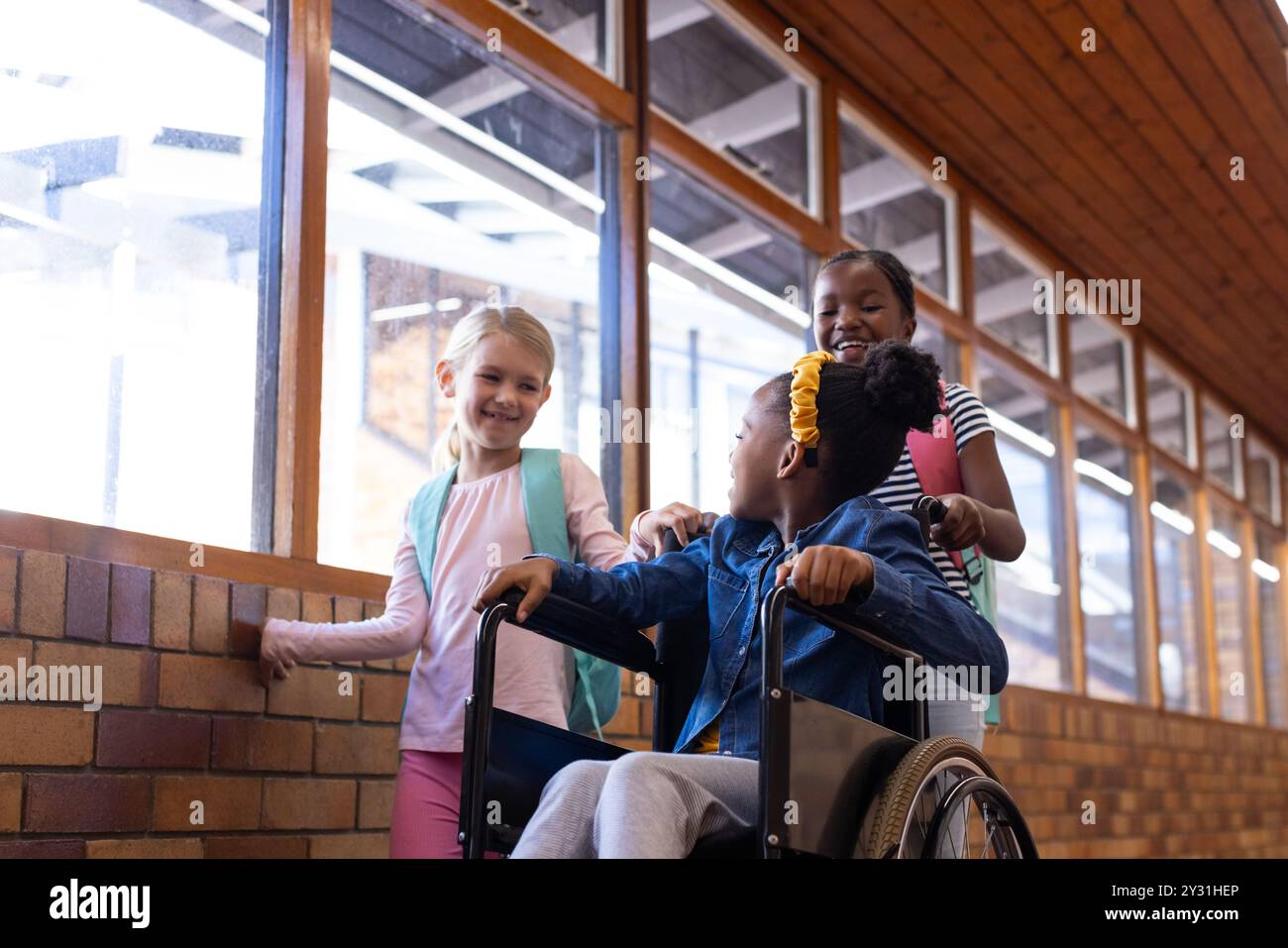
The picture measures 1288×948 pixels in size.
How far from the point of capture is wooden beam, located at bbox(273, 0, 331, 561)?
2635mm

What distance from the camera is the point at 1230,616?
28.1 feet

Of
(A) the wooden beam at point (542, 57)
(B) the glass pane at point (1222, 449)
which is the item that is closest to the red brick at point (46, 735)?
(A) the wooden beam at point (542, 57)

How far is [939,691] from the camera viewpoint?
75.9 inches

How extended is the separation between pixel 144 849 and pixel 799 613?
109cm

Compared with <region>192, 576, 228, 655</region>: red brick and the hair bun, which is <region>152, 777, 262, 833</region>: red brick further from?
the hair bun

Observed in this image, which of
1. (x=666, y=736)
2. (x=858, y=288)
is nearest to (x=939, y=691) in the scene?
(x=666, y=736)

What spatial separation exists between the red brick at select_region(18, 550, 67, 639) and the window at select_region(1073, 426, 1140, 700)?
5063 mm

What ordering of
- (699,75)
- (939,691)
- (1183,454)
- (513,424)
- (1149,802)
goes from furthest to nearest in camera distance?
1. (1183,454)
2. (1149,802)
3. (699,75)
4. (513,424)
5. (939,691)

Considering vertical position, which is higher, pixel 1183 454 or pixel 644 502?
pixel 1183 454

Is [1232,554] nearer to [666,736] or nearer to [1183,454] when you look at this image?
[1183,454]

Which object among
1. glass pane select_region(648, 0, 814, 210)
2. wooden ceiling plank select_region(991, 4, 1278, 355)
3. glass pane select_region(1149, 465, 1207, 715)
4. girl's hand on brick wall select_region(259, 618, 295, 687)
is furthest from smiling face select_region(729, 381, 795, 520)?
glass pane select_region(1149, 465, 1207, 715)

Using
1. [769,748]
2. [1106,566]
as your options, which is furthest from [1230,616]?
[769,748]

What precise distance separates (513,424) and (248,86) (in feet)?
2.97

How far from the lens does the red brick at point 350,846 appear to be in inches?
99.1
